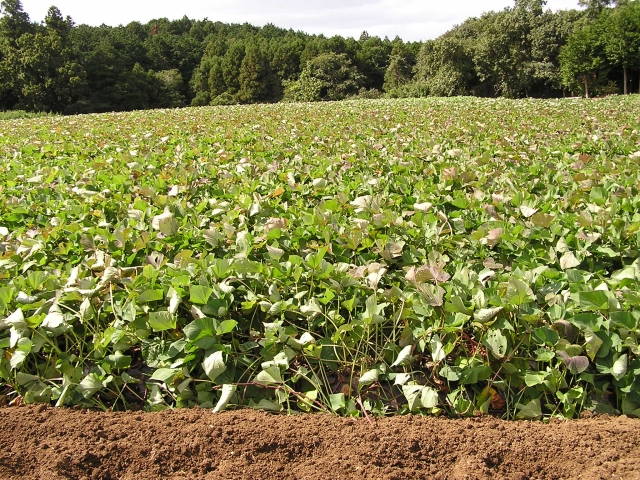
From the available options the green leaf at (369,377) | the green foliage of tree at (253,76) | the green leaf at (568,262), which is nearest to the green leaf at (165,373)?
the green leaf at (369,377)

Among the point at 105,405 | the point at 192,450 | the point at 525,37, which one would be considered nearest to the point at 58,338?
the point at 105,405

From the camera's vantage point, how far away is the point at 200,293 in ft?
6.77

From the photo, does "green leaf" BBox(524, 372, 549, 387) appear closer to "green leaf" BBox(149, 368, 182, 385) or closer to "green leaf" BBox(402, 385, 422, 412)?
"green leaf" BBox(402, 385, 422, 412)

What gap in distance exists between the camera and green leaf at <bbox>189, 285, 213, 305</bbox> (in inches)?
80.9

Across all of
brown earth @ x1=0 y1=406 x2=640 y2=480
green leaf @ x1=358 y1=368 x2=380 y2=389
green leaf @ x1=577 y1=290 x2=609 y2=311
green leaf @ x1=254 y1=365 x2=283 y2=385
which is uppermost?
green leaf @ x1=577 y1=290 x2=609 y2=311

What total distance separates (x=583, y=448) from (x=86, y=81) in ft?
146

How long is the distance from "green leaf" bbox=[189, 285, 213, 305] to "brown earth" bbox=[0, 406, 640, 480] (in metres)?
0.44

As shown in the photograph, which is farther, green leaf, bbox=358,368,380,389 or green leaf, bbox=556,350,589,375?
green leaf, bbox=358,368,380,389

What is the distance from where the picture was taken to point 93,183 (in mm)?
4512

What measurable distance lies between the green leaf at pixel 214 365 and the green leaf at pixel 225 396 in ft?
0.22

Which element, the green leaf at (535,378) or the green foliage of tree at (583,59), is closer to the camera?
the green leaf at (535,378)

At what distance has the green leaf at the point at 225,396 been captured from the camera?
1.90 m

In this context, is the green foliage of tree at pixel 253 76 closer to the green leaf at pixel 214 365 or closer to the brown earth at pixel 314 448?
the green leaf at pixel 214 365

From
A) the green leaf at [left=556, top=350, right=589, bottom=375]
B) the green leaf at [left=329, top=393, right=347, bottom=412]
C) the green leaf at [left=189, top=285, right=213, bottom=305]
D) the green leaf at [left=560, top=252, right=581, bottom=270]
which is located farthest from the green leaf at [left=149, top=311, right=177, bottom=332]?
the green leaf at [left=560, top=252, right=581, bottom=270]
